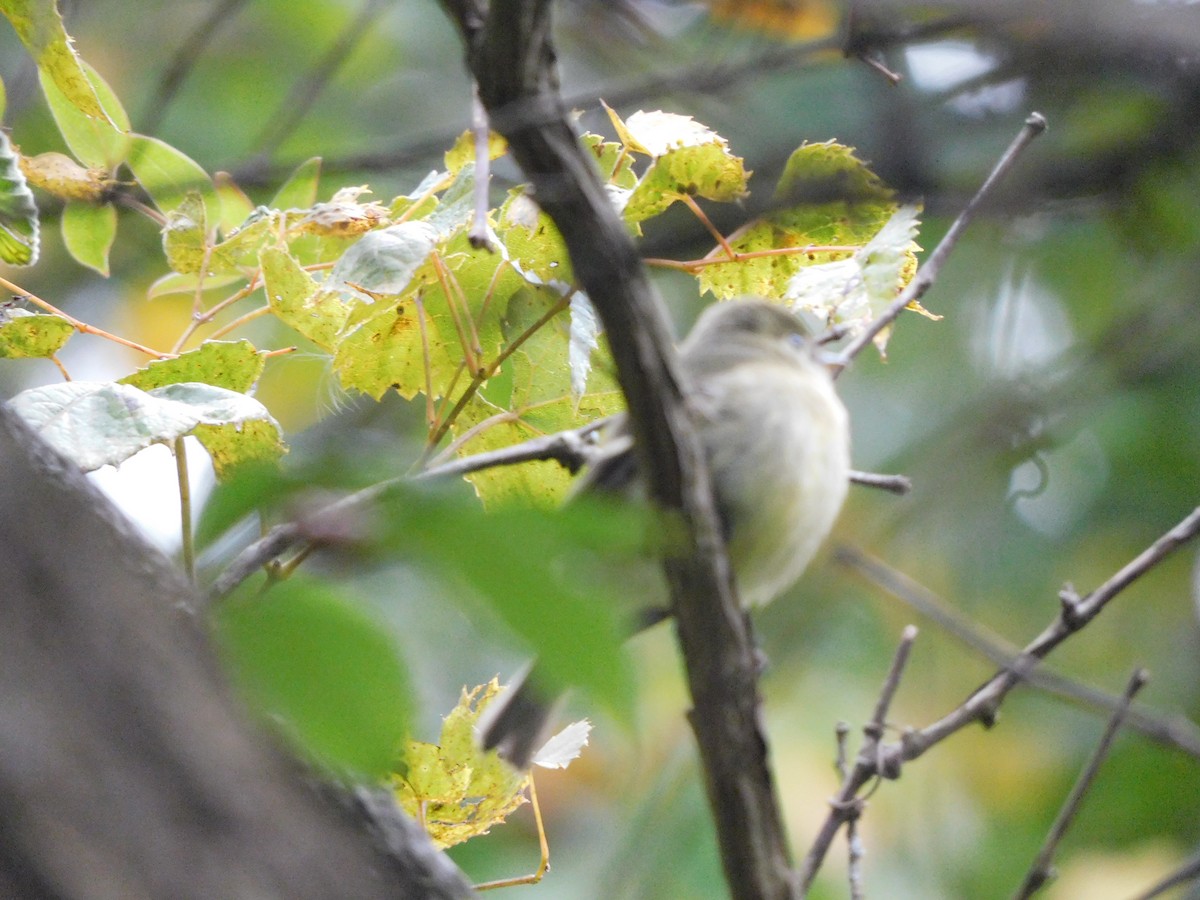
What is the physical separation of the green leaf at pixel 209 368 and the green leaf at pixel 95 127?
0.51 metres

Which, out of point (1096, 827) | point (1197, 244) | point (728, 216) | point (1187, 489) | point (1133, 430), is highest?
point (728, 216)

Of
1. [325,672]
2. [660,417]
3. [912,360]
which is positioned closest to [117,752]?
[325,672]

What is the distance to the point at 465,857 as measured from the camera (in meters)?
5.62

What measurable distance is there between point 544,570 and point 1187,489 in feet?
19.9

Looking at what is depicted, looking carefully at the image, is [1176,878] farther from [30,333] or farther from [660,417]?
[30,333]

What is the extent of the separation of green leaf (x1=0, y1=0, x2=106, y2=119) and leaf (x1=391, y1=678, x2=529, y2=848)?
148 centimetres

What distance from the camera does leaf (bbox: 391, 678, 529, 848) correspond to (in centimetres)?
236

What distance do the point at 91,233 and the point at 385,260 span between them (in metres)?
0.81

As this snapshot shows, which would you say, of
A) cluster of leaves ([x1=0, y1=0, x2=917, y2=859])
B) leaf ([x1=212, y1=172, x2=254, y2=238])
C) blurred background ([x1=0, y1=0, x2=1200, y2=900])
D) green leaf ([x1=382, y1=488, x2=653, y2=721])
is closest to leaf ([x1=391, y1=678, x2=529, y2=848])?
cluster of leaves ([x1=0, y1=0, x2=917, y2=859])

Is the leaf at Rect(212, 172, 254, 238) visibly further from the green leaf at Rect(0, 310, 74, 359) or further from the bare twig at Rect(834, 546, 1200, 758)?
the bare twig at Rect(834, 546, 1200, 758)

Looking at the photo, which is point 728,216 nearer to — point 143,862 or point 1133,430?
point 143,862

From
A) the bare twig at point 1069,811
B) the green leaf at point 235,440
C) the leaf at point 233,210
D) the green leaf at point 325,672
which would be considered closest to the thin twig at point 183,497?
the green leaf at point 235,440

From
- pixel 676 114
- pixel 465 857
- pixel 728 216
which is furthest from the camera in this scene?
pixel 465 857

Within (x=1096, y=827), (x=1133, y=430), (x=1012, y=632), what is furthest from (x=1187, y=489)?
(x=1096, y=827)
